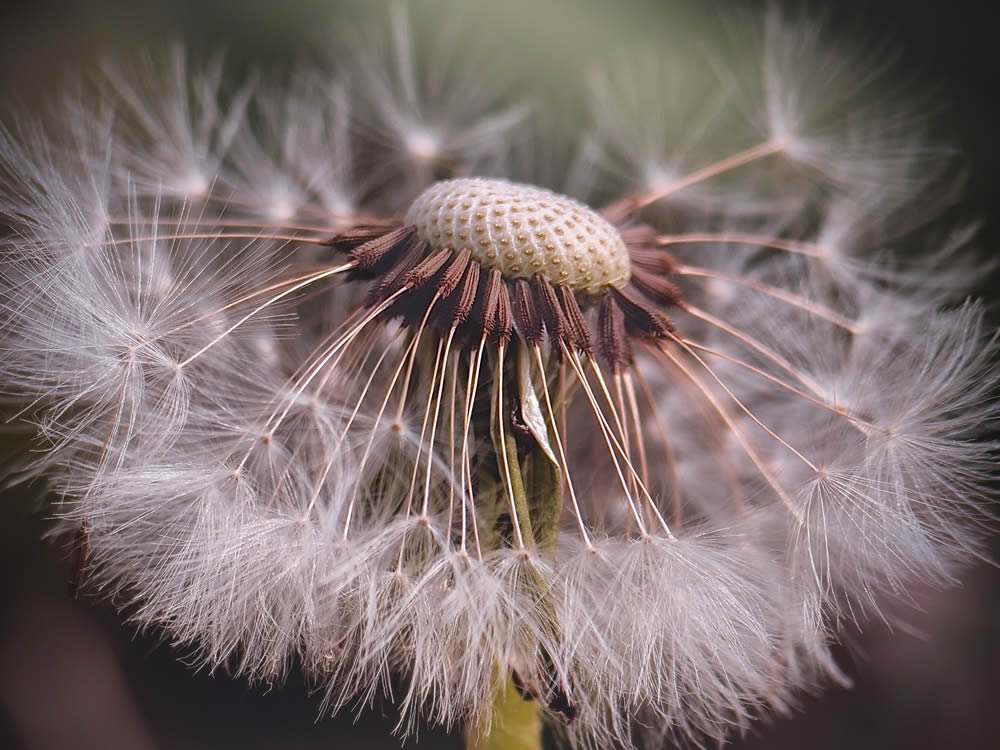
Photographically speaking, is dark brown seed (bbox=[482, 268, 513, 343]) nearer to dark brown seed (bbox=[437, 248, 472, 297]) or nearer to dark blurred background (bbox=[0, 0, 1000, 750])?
dark brown seed (bbox=[437, 248, 472, 297])

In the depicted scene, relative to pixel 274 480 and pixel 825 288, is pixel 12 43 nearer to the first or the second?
pixel 274 480

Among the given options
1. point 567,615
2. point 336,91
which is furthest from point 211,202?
point 567,615

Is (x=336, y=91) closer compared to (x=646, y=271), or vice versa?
(x=646, y=271)

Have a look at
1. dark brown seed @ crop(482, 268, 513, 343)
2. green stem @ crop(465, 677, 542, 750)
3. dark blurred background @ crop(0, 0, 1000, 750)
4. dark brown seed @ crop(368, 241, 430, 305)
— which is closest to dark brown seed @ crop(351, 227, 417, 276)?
dark brown seed @ crop(368, 241, 430, 305)

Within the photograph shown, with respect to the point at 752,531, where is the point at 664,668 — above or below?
below

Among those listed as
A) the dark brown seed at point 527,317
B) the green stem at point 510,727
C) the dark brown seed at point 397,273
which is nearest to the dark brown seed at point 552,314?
the dark brown seed at point 527,317

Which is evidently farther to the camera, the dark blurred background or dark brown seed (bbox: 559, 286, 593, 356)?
the dark blurred background

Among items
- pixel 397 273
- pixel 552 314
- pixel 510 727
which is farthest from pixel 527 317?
pixel 510 727
